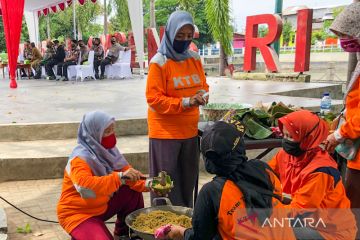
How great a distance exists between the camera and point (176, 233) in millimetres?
2072

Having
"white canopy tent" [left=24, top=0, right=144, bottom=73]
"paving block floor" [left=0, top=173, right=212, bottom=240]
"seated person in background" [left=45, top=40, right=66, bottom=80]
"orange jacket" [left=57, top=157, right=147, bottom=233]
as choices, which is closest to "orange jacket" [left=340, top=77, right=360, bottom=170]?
"orange jacket" [left=57, top=157, right=147, bottom=233]

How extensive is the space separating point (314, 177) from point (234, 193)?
0.69m

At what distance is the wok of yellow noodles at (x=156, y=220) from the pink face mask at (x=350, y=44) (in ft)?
5.05

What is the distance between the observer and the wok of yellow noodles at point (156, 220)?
250cm

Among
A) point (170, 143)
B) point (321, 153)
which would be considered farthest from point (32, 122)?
point (321, 153)

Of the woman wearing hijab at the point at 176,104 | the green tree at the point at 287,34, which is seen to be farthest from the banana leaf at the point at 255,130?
the green tree at the point at 287,34

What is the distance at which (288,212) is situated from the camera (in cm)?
195

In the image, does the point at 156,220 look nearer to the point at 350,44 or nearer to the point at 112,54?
the point at 350,44

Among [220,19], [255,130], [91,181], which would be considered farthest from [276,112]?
[220,19]

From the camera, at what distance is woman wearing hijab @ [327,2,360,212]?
2.58m

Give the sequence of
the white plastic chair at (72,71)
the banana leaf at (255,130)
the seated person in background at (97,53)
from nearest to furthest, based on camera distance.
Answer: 1. the banana leaf at (255,130)
2. the white plastic chair at (72,71)
3. the seated person in background at (97,53)

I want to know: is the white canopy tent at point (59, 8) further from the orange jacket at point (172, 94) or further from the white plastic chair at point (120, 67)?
the orange jacket at point (172, 94)

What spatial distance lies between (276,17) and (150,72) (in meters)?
11.5

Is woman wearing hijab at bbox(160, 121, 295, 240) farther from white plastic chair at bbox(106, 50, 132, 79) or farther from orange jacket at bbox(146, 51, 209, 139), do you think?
white plastic chair at bbox(106, 50, 132, 79)
